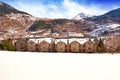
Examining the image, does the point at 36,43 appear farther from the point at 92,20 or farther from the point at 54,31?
the point at 92,20

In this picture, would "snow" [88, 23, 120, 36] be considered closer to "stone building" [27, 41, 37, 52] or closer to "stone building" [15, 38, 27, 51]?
"stone building" [15, 38, 27, 51]

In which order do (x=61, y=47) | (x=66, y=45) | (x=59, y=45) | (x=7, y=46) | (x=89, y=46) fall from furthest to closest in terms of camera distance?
(x=7, y=46) → (x=59, y=45) → (x=61, y=47) → (x=66, y=45) → (x=89, y=46)

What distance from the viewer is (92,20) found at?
15750 cm

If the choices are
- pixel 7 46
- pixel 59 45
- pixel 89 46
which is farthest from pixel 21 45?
pixel 89 46

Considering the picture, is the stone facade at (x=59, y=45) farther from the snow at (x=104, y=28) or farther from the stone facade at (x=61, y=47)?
the snow at (x=104, y=28)

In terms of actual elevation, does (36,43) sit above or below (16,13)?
below

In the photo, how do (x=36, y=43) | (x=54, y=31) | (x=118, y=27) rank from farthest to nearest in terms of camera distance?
(x=118, y=27), (x=54, y=31), (x=36, y=43)

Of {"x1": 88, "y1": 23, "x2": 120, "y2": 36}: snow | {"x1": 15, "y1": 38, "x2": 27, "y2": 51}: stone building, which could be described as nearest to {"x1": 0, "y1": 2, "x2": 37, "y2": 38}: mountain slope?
{"x1": 88, "y1": 23, "x2": 120, "y2": 36}: snow

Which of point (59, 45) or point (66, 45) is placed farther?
point (59, 45)

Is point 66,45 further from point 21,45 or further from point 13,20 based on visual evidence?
point 13,20
